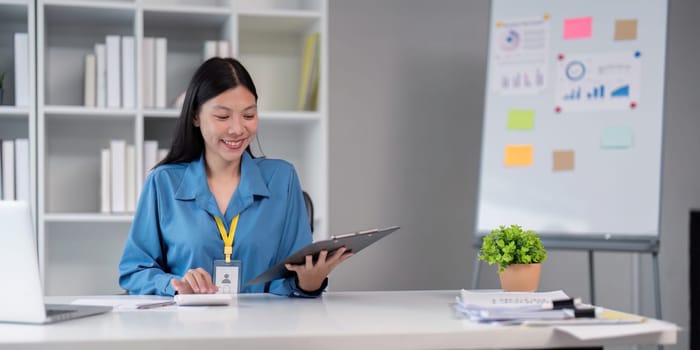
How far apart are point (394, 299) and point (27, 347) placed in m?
0.87

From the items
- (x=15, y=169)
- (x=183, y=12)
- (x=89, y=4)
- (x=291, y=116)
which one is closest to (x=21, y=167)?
(x=15, y=169)

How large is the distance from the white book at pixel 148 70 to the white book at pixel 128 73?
1.7 inches

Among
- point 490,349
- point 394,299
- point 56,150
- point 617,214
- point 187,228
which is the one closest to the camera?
point 490,349

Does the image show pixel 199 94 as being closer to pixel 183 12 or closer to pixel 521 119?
pixel 183 12

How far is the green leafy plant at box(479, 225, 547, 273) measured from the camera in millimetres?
1977

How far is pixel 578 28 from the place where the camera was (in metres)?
3.41

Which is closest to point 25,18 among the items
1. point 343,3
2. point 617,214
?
point 343,3

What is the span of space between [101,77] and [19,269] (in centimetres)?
191

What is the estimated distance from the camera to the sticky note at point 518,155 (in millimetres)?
3422

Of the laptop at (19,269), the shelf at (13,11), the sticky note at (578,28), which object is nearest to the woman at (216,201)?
the laptop at (19,269)

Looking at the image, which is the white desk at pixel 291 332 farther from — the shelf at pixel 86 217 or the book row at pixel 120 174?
the book row at pixel 120 174

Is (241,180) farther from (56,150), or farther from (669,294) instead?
(669,294)

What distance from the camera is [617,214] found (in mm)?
3244

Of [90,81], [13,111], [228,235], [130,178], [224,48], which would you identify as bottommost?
[228,235]
